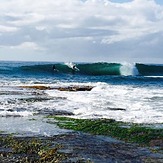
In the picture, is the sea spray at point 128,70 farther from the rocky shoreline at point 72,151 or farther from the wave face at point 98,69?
the rocky shoreline at point 72,151

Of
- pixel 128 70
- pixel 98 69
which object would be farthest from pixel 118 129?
pixel 98 69

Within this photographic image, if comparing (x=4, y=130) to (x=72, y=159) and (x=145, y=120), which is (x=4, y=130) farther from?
(x=145, y=120)

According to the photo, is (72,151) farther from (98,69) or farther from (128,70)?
(98,69)

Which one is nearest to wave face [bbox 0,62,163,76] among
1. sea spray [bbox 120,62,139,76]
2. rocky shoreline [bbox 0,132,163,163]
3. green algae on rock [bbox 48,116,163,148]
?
sea spray [bbox 120,62,139,76]

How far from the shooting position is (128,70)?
8594 centimetres

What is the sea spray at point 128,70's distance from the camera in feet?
278

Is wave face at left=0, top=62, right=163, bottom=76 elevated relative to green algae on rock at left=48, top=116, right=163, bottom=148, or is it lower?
elevated

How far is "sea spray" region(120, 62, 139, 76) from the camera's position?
8469 centimetres

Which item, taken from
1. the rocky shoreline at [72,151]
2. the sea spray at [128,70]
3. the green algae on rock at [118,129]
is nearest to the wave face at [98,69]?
the sea spray at [128,70]

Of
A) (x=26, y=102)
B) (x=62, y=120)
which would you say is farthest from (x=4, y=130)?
(x=26, y=102)

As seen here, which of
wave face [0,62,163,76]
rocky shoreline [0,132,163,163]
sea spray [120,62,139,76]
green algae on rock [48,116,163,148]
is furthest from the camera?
sea spray [120,62,139,76]

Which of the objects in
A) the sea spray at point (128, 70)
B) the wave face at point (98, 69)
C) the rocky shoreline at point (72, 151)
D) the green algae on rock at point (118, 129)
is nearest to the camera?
the rocky shoreline at point (72, 151)

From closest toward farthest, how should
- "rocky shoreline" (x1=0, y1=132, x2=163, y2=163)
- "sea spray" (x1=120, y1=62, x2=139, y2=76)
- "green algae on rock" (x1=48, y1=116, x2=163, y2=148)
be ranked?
"rocky shoreline" (x1=0, y1=132, x2=163, y2=163)
"green algae on rock" (x1=48, y1=116, x2=163, y2=148)
"sea spray" (x1=120, y1=62, x2=139, y2=76)

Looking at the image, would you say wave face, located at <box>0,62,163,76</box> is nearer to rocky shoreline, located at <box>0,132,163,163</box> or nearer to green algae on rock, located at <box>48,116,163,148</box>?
green algae on rock, located at <box>48,116,163,148</box>
